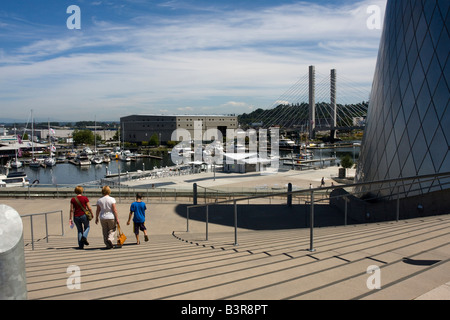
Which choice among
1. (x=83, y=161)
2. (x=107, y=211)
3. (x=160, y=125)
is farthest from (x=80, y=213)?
(x=160, y=125)

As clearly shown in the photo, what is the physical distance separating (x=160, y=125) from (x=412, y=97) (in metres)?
104

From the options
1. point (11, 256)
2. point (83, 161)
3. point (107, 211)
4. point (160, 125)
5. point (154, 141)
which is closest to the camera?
point (11, 256)

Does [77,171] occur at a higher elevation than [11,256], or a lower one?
lower

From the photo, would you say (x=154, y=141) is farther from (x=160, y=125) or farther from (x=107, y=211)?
(x=107, y=211)

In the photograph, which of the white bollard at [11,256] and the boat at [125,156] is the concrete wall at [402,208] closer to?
the white bollard at [11,256]

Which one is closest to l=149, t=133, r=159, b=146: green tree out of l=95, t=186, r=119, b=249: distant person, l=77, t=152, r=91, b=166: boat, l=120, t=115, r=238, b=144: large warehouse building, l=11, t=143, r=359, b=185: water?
l=120, t=115, r=238, b=144: large warehouse building

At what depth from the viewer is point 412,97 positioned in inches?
Result: 589

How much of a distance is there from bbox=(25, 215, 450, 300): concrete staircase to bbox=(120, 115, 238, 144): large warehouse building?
355ft

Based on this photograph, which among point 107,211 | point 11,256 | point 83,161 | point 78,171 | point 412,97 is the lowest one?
point 78,171

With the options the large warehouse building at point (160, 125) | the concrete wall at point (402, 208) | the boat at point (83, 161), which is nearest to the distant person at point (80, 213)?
the concrete wall at point (402, 208)

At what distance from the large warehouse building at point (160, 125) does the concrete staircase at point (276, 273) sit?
4261 inches

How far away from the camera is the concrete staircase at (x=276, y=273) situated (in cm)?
337

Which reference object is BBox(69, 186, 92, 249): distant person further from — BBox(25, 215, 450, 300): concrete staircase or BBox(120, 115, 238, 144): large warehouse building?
BBox(120, 115, 238, 144): large warehouse building

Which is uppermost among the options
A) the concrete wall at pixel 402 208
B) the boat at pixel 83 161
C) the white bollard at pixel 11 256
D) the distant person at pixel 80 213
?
the white bollard at pixel 11 256
